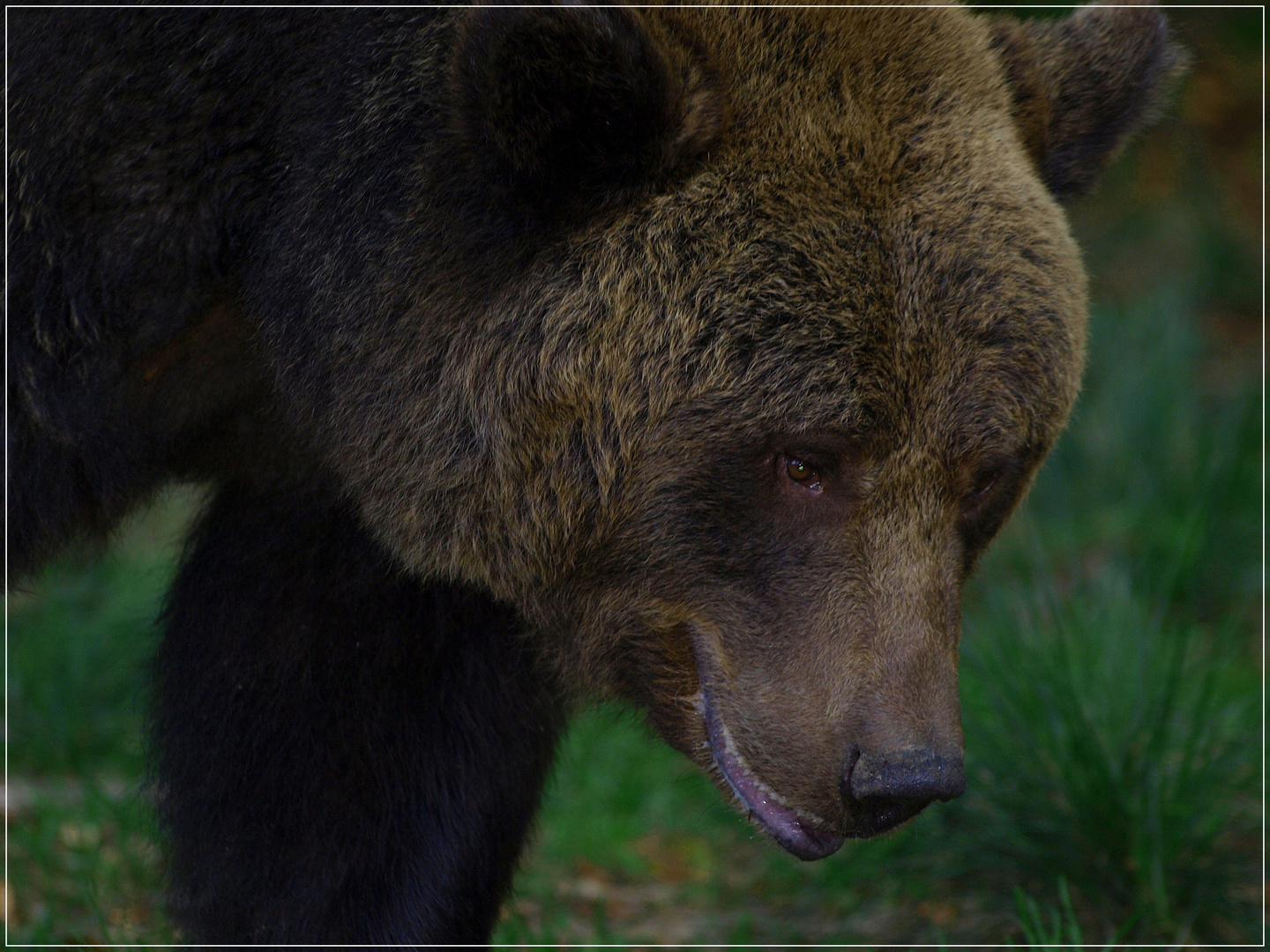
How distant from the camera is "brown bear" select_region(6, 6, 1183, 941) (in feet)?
8.27

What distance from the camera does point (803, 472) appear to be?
2578 millimetres

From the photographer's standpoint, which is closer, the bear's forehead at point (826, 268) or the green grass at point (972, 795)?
the bear's forehead at point (826, 268)

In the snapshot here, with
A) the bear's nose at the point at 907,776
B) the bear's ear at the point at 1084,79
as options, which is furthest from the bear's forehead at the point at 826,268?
the bear's nose at the point at 907,776

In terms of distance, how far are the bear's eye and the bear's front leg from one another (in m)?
0.81

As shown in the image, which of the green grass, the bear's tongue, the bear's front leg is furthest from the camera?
the green grass

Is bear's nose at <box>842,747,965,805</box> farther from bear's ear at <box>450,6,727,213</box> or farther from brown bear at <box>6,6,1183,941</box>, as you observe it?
bear's ear at <box>450,6,727,213</box>

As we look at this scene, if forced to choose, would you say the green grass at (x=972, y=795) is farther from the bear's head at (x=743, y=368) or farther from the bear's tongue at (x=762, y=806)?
the bear's head at (x=743, y=368)

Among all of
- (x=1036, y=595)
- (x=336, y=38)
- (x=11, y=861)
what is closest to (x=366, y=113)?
(x=336, y=38)

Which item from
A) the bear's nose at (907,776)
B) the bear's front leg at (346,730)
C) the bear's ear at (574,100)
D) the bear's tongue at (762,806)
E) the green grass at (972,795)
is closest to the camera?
Answer: the bear's ear at (574,100)

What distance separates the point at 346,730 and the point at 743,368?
1267mm

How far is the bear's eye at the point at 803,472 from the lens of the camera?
257cm

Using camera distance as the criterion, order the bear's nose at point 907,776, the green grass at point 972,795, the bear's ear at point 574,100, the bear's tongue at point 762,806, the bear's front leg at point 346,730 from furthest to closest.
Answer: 1. the green grass at point 972,795
2. the bear's front leg at point 346,730
3. the bear's tongue at point 762,806
4. the bear's nose at point 907,776
5. the bear's ear at point 574,100

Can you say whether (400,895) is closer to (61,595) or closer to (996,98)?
(996,98)

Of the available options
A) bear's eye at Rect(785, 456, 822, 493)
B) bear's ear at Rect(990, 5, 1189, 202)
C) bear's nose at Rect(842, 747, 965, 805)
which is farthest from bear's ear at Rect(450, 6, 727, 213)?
bear's nose at Rect(842, 747, 965, 805)
